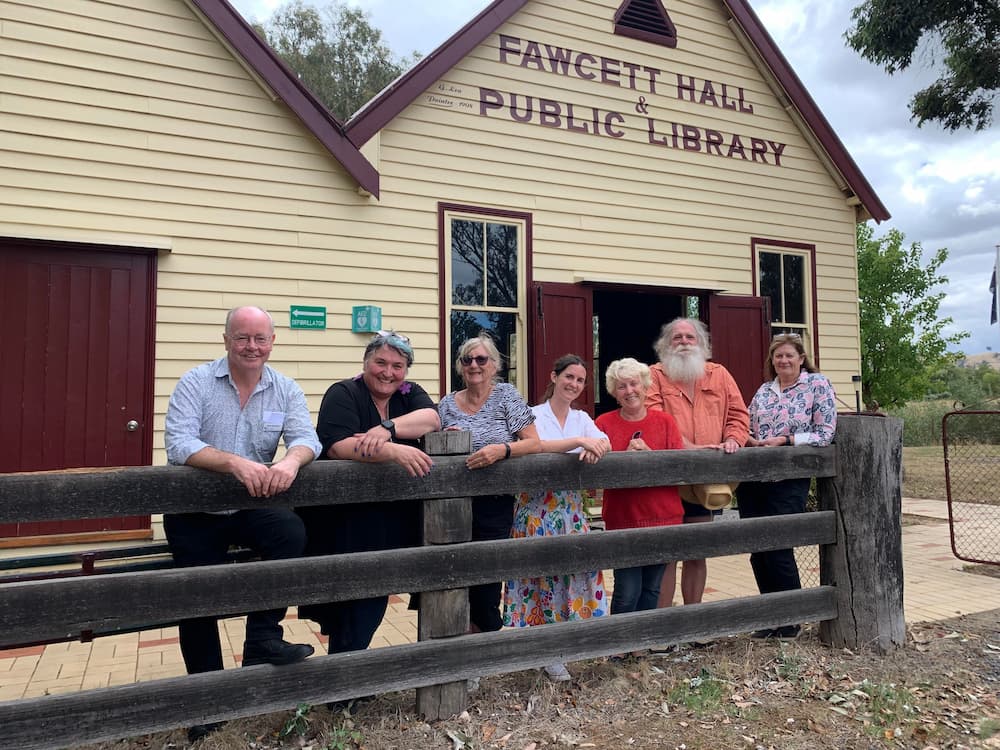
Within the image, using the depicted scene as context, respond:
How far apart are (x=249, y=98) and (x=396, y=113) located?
1274 millimetres

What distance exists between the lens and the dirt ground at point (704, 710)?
2.72 meters

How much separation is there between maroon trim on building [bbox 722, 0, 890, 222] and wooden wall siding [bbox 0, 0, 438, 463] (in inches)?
196

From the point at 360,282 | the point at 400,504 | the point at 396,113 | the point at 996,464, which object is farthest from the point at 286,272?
the point at 996,464

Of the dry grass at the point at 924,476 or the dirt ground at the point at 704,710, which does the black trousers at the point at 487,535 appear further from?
the dry grass at the point at 924,476

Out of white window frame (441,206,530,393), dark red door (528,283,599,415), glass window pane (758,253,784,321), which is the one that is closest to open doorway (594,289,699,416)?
glass window pane (758,253,784,321)

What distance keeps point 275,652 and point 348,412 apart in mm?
967

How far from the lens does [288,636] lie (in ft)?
13.3

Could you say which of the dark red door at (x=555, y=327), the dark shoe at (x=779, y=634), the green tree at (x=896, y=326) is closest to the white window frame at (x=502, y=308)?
the dark red door at (x=555, y=327)

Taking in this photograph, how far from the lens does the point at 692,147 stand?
798cm

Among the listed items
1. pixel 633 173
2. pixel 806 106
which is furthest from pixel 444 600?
pixel 806 106

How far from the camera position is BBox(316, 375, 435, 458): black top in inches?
113

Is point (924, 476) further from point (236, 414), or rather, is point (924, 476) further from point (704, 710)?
point (236, 414)

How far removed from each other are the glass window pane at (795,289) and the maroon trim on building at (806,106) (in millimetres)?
1249

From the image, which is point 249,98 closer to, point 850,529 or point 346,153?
point 346,153
